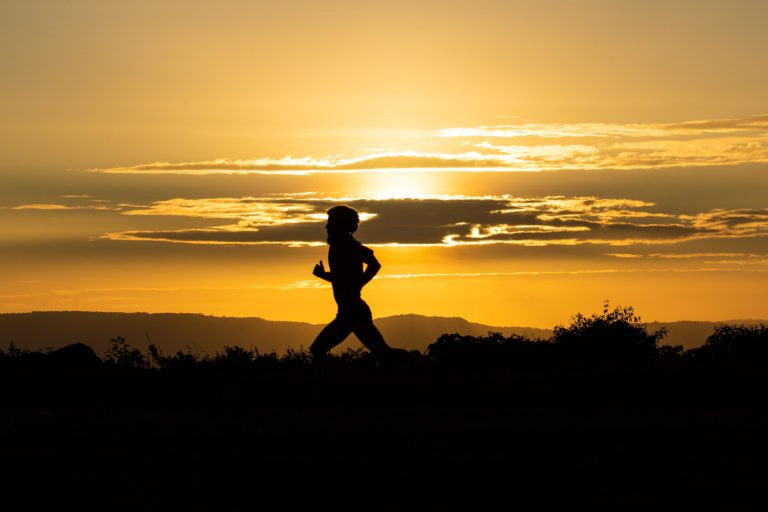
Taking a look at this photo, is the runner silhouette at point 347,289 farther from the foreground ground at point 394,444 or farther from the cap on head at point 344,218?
the foreground ground at point 394,444

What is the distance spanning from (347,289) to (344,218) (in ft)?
3.45

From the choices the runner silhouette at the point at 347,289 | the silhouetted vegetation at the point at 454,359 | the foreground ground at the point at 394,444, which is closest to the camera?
the foreground ground at the point at 394,444

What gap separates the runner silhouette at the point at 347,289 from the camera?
14070mm

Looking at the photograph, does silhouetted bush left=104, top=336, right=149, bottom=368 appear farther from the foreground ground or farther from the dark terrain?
the foreground ground

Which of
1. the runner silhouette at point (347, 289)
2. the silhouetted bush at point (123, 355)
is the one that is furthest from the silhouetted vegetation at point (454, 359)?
the runner silhouette at point (347, 289)

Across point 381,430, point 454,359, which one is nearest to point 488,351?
point 454,359

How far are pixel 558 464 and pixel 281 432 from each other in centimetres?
312

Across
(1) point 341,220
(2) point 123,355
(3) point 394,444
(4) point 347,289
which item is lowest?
(3) point 394,444

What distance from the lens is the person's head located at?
1432cm

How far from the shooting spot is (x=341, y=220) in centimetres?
1434

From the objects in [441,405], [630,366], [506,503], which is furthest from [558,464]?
[630,366]

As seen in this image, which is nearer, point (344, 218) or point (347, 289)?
point (347, 289)

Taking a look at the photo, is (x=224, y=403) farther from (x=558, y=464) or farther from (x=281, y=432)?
(x=558, y=464)

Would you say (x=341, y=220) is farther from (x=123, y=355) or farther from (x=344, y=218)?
(x=123, y=355)
